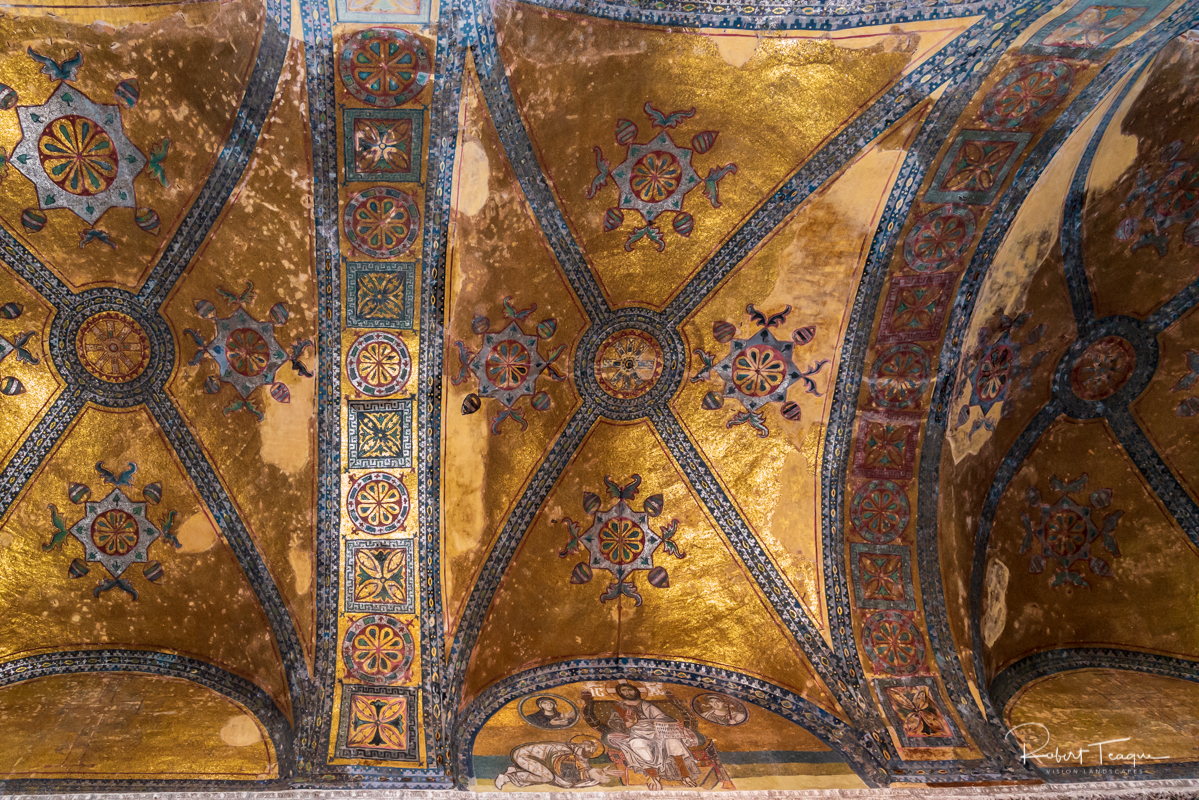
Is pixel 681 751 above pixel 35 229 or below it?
below

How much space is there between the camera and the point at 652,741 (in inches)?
224

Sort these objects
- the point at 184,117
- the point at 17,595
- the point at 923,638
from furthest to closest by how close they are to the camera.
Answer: the point at 923,638, the point at 17,595, the point at 184,117

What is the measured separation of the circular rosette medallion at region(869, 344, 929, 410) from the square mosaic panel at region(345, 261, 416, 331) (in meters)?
4.23

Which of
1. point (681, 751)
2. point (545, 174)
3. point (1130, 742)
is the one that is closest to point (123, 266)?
point (545, 174)

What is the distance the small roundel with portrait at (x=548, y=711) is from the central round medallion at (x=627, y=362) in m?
2.74

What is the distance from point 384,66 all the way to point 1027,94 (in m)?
4.65

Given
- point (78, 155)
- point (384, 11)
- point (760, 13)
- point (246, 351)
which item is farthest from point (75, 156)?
point (760, 13)

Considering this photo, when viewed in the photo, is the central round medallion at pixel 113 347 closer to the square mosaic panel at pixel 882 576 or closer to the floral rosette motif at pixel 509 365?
the floral rosette motif at pixel 509 365

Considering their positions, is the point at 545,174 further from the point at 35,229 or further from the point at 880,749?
the point at 880,749

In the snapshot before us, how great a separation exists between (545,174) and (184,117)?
265 cm

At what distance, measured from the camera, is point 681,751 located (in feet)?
18.4

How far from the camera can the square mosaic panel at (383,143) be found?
5.33 m

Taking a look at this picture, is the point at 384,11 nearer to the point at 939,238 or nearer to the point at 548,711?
the point at 939,238

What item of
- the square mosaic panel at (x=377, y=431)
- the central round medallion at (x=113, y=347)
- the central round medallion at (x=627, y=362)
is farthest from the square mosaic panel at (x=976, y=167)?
the central round medallion at (x=113, y=347)
